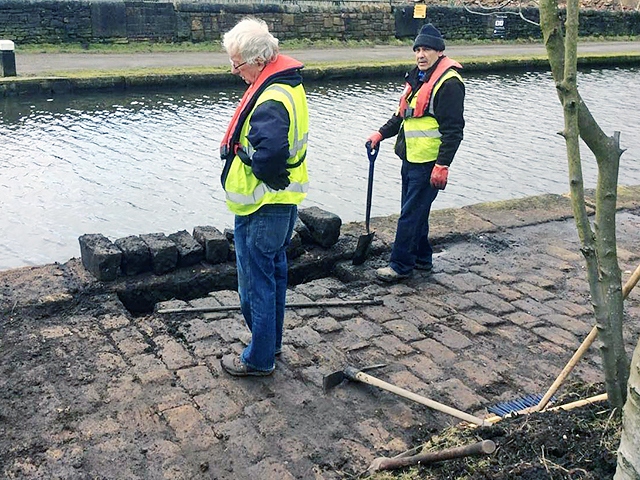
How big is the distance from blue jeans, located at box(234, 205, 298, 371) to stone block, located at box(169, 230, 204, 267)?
1428 millimetres

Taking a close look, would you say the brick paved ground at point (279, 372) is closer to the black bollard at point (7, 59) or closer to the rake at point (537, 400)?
the rake at point (537, 400)

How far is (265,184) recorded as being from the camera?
14.0 ft

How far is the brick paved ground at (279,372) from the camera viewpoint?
3775 millimetres

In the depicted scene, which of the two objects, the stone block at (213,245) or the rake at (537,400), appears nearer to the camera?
the rake at (537,400)

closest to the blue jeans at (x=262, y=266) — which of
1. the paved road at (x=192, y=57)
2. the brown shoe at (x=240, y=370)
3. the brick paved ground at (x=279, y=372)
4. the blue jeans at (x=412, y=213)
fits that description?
the brown shoe at (x=240, y=370)

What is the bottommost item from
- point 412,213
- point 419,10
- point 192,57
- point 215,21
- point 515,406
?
point 515,406

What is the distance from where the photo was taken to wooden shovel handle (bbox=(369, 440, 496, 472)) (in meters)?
3.30

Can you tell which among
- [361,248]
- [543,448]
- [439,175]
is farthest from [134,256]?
[543,448]

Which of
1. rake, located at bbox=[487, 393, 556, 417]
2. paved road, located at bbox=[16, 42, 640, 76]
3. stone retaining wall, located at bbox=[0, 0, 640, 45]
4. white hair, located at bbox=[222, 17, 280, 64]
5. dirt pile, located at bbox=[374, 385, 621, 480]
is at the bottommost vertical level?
rake, located at bbox=[487, 393, 556, 417]

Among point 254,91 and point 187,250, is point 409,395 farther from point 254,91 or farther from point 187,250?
point 187,250

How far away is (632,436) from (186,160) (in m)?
9.00

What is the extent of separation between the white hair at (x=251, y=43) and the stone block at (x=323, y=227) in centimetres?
248

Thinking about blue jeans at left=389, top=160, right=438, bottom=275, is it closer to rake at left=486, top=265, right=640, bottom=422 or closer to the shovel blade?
the shovel blade

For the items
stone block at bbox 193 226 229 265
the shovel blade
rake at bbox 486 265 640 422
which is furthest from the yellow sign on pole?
rake at bbox 486 265 640 422
